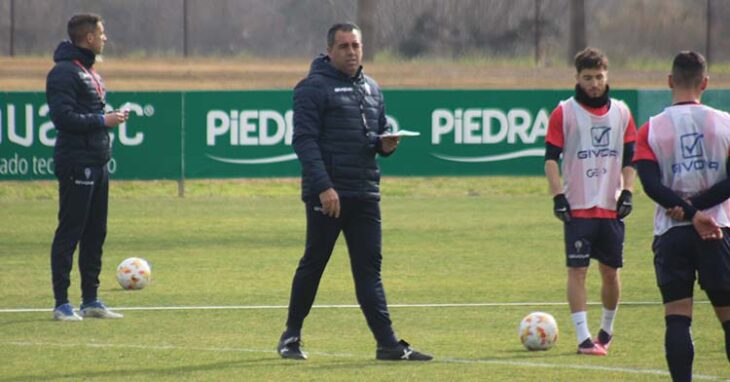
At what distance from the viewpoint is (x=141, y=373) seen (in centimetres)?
934

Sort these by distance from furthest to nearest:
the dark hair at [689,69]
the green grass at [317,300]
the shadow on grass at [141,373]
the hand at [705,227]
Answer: the green grass at [317,300], the shadow on grass at [141,373], the dark hair at [689,69], the hand at [705,227]

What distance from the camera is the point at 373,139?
9.70m

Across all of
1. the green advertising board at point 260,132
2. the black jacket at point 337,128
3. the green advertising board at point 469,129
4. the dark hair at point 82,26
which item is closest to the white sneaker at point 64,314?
the dark hair at point 82,26

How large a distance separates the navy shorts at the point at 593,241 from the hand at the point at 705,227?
2.14 meters

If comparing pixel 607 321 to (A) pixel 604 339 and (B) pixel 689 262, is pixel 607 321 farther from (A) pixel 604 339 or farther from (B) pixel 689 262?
(B) pixel 689 262

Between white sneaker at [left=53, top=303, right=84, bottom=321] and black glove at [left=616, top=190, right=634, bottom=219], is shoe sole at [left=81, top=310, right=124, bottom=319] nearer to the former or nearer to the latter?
white sneaker at [left=53, top=303, right=84, bottom=321]

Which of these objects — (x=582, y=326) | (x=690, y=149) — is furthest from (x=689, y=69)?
(x=582, y=326)

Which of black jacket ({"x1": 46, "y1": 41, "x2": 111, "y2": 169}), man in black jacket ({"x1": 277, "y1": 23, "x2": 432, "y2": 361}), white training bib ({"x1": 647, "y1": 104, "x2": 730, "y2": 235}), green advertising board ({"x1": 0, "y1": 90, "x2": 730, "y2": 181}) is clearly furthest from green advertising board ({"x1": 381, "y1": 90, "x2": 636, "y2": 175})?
white training bib ({"x1": 647, "y1": 104, "x2": 730, "y2": 235})

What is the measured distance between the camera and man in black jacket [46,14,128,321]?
1148 centimetres

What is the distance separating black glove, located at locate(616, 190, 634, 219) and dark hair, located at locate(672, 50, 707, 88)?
2053 mm

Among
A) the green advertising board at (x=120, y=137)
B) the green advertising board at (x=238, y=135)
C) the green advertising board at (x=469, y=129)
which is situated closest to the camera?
the green advertising board at (x=120, y=137)

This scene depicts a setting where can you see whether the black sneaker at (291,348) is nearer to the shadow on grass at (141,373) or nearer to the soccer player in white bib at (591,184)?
the shadow on grass at (141,373)

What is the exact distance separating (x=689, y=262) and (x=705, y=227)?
0.85 ft

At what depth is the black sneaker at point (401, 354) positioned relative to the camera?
9.75 m
